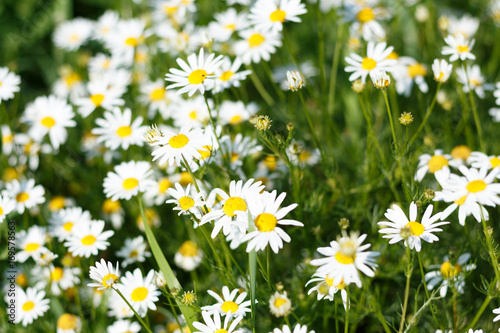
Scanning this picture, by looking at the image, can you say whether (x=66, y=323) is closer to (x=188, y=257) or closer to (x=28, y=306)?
(x=28, y=306)

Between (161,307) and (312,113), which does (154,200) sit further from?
(312,113)

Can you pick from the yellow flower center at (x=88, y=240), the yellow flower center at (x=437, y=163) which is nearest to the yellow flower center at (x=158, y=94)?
the yellow flower center at (x=88, y=240)

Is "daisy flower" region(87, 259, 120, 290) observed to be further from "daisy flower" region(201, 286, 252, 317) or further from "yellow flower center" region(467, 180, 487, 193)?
"yellow flower center" region(467, 180, 487, 193)

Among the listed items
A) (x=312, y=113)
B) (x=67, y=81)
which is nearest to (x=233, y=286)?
(x=312, y=113)

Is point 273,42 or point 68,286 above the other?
point 273,42

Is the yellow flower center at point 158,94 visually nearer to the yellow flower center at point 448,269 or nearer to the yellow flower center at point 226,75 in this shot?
the yellow flower center at point 226,75

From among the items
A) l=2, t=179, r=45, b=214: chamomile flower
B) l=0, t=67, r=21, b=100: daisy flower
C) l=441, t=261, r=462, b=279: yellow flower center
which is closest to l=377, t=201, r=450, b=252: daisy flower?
l=441, t=261, r=462, b=279: yellow flower center

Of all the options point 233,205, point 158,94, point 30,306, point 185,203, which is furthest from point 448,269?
point 158,94
